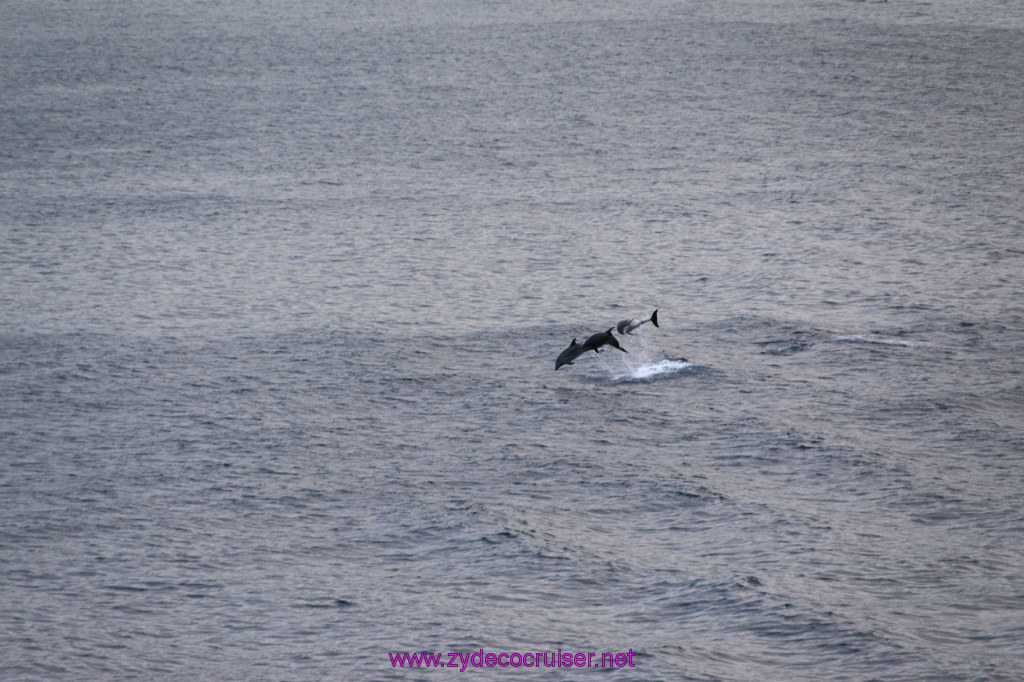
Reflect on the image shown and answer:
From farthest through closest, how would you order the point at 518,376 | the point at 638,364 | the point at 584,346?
1. the point at 638,364
2. the point at 518,376
3. the point at 584,346

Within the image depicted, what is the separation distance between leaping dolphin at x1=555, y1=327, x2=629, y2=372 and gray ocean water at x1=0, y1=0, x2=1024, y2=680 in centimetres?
62

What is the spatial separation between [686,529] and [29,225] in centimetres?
2026

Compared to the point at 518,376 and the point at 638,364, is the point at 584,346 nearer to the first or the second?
the point at 518,376

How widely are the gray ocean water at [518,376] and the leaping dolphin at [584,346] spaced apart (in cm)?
62

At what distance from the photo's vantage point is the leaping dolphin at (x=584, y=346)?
64.1 ft

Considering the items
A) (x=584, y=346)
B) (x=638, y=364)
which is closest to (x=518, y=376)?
(x=584, y=346)

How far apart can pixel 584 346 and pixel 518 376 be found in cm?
164

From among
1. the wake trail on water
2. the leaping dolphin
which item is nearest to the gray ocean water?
the wake trail on water

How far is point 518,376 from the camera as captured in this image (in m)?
21.1

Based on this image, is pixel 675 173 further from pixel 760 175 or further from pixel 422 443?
pixel 422 443

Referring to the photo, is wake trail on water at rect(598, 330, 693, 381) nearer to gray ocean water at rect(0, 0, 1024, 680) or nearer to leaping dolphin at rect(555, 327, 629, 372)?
gray ocean water at rect(0, 0, 1024, 680)

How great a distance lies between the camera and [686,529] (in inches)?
625

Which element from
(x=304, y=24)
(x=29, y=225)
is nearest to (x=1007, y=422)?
(x=29, y=225)

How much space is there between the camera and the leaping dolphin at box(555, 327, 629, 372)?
19547mm
